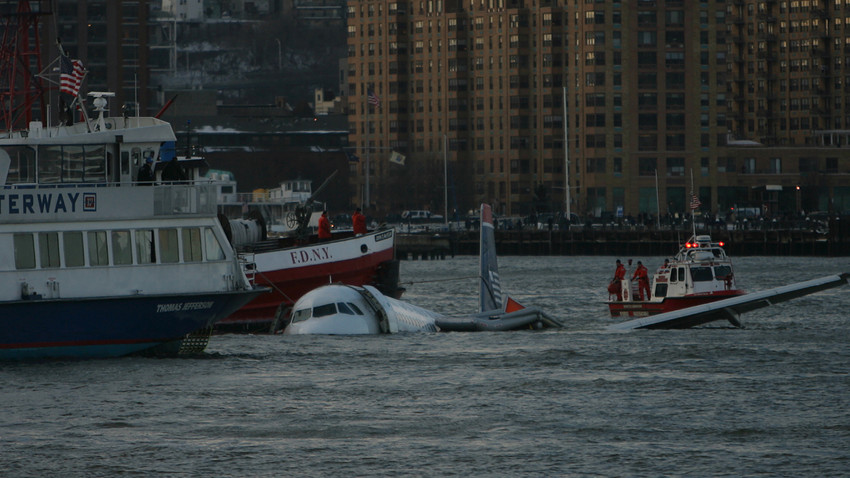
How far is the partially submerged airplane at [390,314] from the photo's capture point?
179ft

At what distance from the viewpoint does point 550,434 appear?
117 ft

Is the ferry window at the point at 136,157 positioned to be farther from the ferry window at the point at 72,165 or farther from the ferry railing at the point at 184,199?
the ferry window at the point at 72,165

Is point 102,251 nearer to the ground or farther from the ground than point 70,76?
nearer to the ground

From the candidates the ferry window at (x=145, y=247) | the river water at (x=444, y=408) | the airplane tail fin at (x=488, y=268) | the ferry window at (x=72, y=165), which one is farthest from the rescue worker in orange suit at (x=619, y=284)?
the ferry window at (x=72, y=165)

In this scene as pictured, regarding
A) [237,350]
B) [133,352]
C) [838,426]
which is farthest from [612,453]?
[237,350]

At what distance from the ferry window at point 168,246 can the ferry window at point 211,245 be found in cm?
95

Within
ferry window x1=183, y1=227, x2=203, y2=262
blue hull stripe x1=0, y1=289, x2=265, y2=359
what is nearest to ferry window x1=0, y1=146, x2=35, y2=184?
blue hull stripe x1=0, y1=289, x2=265, y2=359

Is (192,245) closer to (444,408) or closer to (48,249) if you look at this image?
(48,249)

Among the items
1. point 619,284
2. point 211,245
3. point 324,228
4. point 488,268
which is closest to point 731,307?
point 488,268

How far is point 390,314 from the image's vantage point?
56.6 meters

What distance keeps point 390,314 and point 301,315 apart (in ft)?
11.5

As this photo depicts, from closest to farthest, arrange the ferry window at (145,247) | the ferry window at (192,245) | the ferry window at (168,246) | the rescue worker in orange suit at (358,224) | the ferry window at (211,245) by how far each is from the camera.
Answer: the ferry window at (145,247), the ferry window at (168,246), the ferry window at (192,245), the ferry window at (211,245), the rescue worker in orange suit at (358,224)

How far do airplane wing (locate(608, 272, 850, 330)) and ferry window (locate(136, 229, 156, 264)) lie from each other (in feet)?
77.8

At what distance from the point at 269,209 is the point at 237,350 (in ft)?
317
